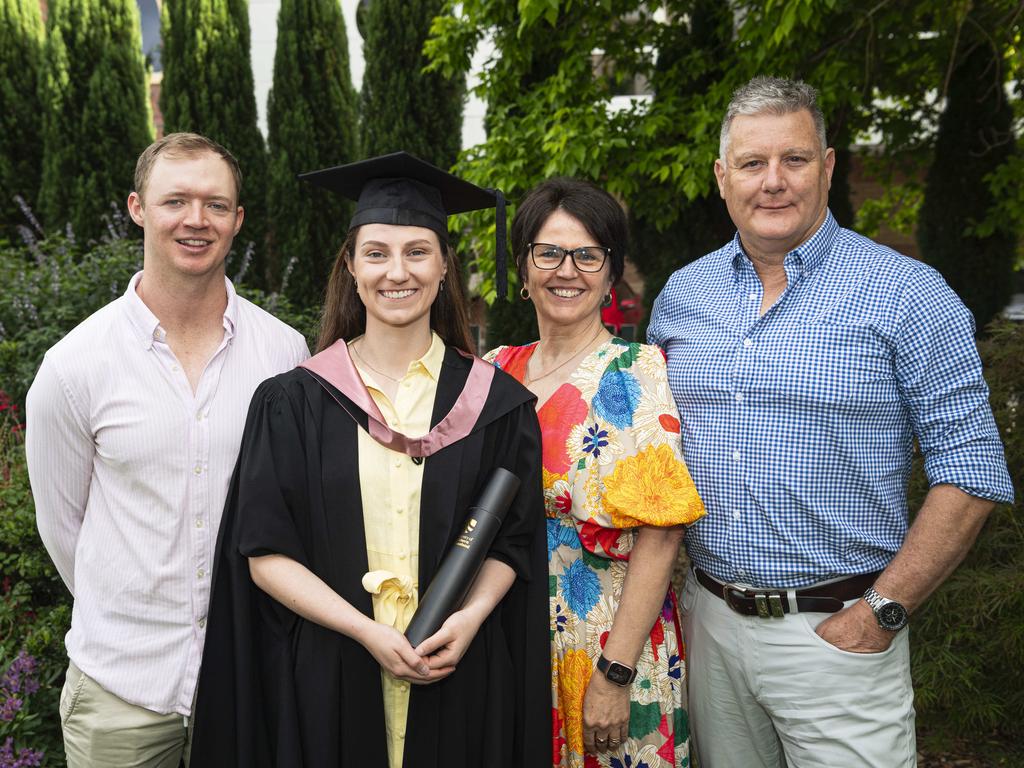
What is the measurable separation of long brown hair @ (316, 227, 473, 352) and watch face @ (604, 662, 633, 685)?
2.97 ft

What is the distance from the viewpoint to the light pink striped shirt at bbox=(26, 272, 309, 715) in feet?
7.29

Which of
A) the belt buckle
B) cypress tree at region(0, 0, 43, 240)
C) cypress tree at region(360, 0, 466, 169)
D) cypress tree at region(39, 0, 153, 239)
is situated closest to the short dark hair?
the belt buckle

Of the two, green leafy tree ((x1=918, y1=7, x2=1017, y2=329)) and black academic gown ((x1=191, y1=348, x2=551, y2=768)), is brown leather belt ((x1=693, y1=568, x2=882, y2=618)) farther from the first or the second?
green leafy tree ((x1=918, y1=7, x2=1017, y2=329))

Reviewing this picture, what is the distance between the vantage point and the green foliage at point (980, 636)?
3705mm

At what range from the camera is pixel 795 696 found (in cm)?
232

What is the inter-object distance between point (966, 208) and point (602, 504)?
29.7 ft

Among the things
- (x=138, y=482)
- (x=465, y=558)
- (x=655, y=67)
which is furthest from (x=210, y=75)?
Answer: (x=465, y=558)

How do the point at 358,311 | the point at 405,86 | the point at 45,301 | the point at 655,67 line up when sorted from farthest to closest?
the point at 405,86 < the point at 655,67 < the point at 45,301 < the point at 358,311

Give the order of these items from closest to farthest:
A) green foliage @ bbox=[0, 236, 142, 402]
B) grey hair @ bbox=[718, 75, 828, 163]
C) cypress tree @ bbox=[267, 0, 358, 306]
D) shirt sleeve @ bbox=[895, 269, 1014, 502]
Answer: shirt sleeve @ bbox=[895, 269, 1014, 502] < grey hair @ bbox=[718, 75, 828, 163] < green foliage @ bbox=[0, 236, 142, 402] < cypress tree @ bbox=[267, 0, 358, 306]

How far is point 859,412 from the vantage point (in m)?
2.30

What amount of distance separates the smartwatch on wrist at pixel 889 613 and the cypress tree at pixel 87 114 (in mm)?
9892

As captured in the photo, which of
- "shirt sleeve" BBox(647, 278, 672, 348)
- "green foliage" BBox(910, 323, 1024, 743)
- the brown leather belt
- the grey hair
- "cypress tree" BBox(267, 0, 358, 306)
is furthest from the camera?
"cypress tree" BBox(267, 0, 358, 306)

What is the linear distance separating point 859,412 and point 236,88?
382 inches

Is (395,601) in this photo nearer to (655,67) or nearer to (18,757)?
(18,757)
